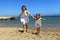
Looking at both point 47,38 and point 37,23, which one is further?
point 37,23

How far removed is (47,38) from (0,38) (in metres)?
2.57

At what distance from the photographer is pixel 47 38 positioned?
35.4 feet

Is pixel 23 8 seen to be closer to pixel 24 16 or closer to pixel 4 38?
pixel 24 16

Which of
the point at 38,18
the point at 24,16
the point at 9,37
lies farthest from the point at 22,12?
the point at 9,37

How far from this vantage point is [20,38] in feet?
34.2

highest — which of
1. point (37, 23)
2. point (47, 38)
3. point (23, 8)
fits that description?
point (23, 8)

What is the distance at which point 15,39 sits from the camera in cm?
1023

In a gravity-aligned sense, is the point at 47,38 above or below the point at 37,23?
below

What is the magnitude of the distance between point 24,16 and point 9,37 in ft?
6.64

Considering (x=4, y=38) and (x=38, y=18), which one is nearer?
(x=4, y=38)

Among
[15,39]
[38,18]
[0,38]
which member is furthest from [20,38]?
[38,18]

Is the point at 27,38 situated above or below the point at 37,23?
below

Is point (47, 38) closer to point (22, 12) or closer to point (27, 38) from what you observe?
point (27, 38)

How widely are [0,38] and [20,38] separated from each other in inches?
41.9
